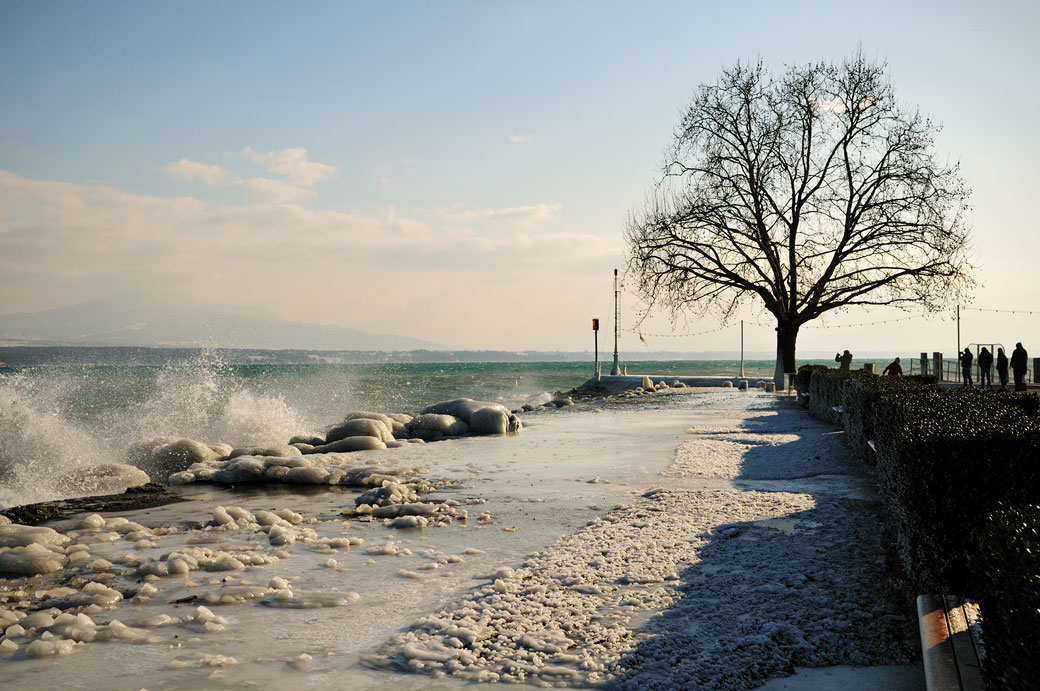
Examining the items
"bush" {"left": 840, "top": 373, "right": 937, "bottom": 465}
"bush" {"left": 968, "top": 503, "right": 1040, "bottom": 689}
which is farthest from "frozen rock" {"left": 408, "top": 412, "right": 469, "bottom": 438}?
"bush" {"left": 968, "top": 503, "right": 1040, "bottom": 689}

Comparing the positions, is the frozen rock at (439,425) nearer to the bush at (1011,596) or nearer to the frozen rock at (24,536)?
the frozen rock at (24,536)

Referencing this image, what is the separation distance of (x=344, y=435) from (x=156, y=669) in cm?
1224

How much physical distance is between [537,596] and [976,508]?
280 centimetres

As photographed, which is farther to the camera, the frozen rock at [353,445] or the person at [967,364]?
the person at [967,364]

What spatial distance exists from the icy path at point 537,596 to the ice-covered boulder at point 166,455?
159 inches

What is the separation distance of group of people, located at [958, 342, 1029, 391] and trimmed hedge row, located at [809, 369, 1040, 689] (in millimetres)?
20674

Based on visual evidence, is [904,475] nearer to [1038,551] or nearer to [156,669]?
[1038,551]

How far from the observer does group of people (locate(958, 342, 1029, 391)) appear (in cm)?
2420

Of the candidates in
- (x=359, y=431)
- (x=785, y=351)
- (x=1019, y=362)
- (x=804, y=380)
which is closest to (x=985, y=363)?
(x=1019, y=362)

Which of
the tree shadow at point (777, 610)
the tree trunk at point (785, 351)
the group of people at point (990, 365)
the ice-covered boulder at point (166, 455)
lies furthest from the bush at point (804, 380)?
the ice-covered boulder at point (166, 455)

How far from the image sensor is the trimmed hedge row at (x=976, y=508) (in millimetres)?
2381

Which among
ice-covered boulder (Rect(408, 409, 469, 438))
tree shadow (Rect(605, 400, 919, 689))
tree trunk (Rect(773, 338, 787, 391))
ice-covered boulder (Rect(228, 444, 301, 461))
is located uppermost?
tree trunk (Rect(773, 338, 787, 391))

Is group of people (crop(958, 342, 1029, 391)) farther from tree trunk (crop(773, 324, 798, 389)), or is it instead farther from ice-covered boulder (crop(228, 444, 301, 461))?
ice-covered boulder (crop(228, 444, 301, 461))

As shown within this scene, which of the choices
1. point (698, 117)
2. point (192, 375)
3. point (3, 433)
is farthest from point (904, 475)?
point (698, 117)
